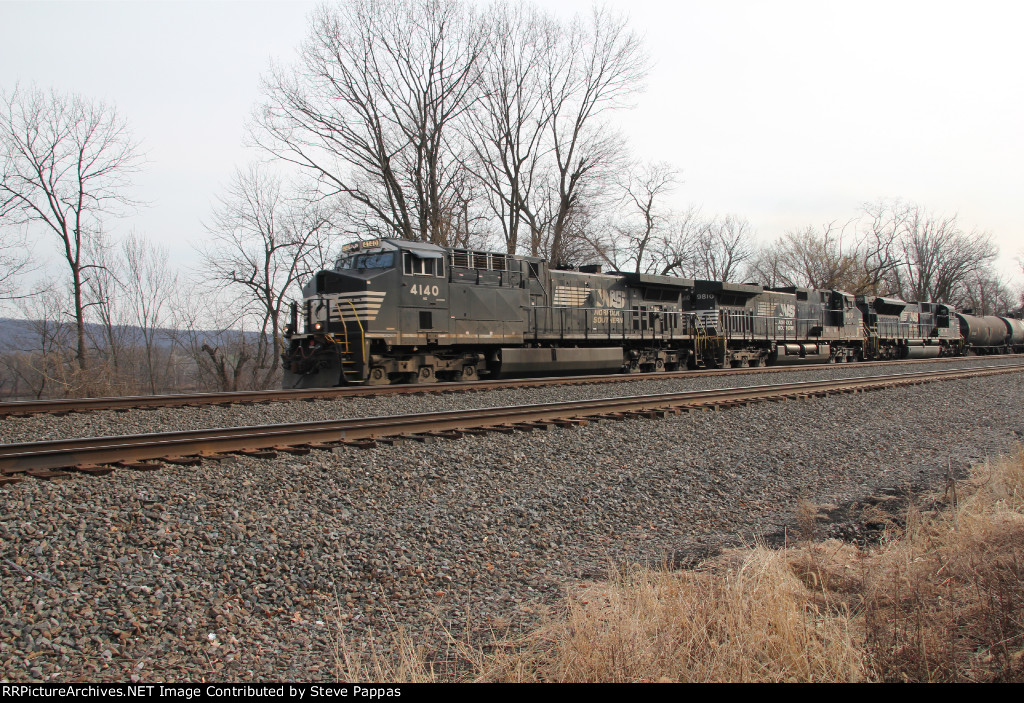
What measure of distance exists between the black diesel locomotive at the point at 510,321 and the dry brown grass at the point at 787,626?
33.9 ft

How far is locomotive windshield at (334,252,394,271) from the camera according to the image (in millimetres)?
13586

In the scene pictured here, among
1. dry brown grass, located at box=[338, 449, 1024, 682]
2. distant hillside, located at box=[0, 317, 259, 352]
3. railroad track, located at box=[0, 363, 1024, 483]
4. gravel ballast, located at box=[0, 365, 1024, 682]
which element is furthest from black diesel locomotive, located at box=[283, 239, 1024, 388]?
distant hillside, located at box=[0, 317, 259, 352]

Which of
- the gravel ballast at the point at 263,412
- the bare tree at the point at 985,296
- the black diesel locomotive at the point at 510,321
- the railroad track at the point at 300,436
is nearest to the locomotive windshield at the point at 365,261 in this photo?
the black diesel locomotive at the point at 510,321

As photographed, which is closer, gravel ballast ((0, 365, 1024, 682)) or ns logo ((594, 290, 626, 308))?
gravel ballast ((0, 365, 1024, 682))

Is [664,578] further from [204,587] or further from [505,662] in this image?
[204,587]

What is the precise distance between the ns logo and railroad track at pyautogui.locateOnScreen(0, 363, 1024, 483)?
7634 mm

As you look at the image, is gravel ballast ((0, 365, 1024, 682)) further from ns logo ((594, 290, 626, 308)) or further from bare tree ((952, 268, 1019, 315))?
bare tree ((952, 268, 1019, 315))

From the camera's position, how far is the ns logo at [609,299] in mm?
17969

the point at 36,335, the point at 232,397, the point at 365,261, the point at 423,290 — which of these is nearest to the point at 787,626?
the point at 232,397

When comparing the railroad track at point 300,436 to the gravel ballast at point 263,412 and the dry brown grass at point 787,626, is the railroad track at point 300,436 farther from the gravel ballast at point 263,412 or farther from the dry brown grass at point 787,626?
the dry brown grass at point 787,626

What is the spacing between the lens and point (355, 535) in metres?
4.14

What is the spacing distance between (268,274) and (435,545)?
84.6 feet

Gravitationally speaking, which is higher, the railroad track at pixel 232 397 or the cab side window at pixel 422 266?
the cab side window at pixel 422 266

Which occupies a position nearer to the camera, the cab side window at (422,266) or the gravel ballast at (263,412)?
the gravel ballast at (263,412)
